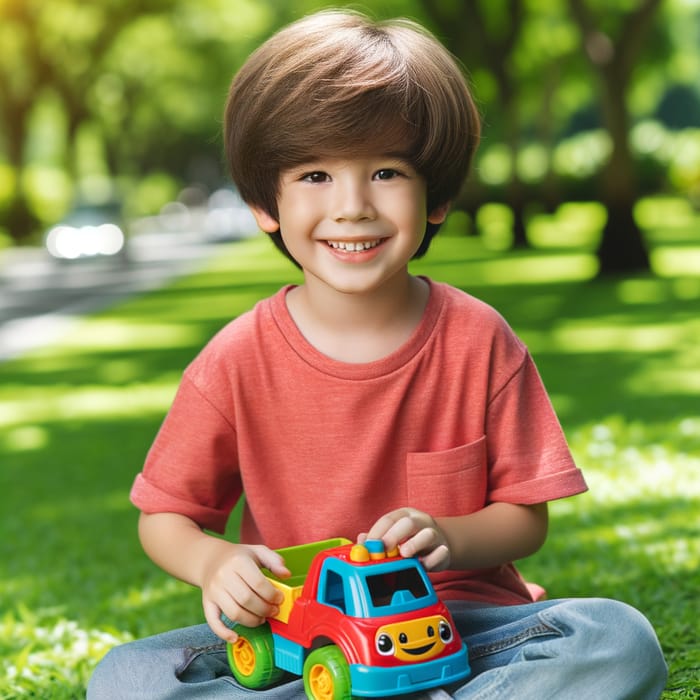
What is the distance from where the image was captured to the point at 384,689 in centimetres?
246

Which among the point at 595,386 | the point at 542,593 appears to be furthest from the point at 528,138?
the point at 542,593

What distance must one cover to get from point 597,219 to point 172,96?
87.3 feet

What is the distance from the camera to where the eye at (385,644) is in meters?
2.45

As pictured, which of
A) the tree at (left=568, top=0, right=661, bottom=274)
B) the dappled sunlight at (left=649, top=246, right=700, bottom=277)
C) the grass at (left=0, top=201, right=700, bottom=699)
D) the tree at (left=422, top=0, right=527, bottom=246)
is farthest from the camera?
the tree at (left=422, top=0, right=527, bottom=246)

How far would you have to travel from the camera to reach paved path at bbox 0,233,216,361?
1598 cm

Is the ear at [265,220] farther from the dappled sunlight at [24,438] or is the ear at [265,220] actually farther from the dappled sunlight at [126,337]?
the dappled sunlight at [126,337]

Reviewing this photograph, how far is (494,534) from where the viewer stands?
2941 millimetres

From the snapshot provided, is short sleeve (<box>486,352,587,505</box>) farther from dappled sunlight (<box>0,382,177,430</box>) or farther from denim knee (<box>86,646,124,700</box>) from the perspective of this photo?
dappled sunlight (<box>0,382,177,430</box>)

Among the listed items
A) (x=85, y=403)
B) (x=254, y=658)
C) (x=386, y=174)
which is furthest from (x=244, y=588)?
(x=85, y=403)

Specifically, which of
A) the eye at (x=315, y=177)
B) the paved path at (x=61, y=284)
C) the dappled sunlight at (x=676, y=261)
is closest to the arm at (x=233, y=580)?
the eye at (x=315, y=177)

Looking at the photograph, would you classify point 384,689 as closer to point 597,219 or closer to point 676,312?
point 676,312

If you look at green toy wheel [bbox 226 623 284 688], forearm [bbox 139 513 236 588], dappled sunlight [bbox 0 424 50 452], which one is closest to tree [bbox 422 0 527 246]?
dappled sunlight [bbox 0 424 50 452]

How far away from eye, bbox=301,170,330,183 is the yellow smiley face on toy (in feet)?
3.19

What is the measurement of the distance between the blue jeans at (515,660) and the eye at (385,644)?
18 centimetres
